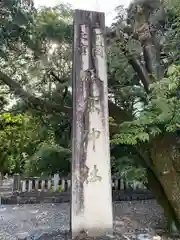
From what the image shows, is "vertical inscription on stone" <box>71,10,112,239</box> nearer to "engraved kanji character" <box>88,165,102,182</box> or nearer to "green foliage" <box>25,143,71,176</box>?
"engraved kanji character" <box>88,165,102,182</box>

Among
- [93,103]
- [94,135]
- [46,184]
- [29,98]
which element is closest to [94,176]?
[94,135]

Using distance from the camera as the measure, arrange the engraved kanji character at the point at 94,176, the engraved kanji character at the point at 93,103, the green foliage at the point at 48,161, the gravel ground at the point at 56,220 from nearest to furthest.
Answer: the engraved kanji character at the point at 94,176 → the engraved kanji character at the point at 93,103 → the gravel ground at the point at 56,220 → the green foliage at the point at 48,161

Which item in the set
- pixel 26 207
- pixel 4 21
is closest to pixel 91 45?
pixel 4 21

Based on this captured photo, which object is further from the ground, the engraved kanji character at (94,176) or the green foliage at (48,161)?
the green foliage at (48,161)

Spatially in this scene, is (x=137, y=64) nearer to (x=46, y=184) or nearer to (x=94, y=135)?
(x=94, y=135)

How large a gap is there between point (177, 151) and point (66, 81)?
4024 mm

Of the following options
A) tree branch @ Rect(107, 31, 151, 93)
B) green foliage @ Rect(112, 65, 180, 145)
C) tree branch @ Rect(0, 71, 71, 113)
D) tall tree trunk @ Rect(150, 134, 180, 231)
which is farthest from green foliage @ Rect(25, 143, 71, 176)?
green foliage @ Rect(112, 65, 180, 145)

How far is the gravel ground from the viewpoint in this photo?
15.8ft

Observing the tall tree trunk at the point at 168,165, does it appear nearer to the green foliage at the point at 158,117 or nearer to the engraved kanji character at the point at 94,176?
the green foliage at the point at 158,117

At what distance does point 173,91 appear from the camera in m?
4.16

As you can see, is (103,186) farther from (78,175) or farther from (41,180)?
(41,180)

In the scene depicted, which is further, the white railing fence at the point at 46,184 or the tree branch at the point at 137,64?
the white railing fence at the point at 46,184

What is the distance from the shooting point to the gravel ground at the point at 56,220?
482 centimetres

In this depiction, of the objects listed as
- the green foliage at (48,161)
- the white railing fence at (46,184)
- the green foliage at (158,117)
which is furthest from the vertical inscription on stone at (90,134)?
the white railing fence at (46,184)
